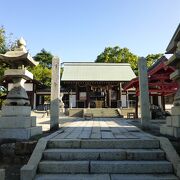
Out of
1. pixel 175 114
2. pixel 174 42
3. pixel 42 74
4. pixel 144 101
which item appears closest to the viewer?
pixel 175 114

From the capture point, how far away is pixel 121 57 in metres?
42.5

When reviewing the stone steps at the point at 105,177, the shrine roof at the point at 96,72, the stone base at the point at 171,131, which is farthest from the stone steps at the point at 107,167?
the shrine roof at the point at 96,72

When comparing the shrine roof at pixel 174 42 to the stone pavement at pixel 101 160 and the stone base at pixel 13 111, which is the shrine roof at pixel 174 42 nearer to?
the stone pavement at pixel 101 160

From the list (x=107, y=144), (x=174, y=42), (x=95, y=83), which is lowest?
(x=107, y=144)

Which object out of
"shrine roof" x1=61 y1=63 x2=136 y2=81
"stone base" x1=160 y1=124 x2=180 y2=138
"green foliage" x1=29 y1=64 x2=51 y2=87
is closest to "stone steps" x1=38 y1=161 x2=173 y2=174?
"stone base" x1=160 y1=124 x2=180 y2=138

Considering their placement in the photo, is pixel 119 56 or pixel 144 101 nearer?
pixel 144 101

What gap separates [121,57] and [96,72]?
45.1 ft

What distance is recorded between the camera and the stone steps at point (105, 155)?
4344 millimetres

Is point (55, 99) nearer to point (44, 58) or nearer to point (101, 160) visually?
point (101, 160)

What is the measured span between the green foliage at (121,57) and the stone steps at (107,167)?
38.6 m

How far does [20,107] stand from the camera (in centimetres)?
546

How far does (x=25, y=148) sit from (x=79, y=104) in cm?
2513

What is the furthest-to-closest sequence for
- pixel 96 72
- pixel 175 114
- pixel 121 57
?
pixel 121 57, pixel 96 72, pixel 175 114

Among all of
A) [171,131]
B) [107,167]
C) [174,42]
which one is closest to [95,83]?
[174,42]
